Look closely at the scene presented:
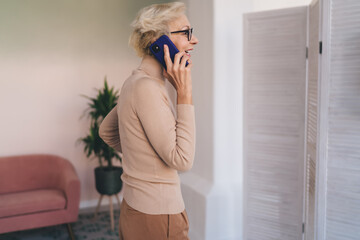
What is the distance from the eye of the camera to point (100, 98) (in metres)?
4.05

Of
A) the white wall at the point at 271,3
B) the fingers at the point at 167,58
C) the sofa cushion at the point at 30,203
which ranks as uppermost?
the white wall at the point at 271,3

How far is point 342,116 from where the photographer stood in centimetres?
211

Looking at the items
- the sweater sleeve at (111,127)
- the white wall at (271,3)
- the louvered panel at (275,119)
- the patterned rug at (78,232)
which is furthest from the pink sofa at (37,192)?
the white wall at (271,3)

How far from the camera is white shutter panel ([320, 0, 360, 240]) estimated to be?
204 cm

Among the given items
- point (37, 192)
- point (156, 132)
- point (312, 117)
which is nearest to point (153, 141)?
point (156, 132)

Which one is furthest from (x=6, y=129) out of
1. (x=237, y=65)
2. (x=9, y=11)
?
(x=237, y=65)

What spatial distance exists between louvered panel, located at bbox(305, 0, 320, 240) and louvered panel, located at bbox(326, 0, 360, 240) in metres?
0.12

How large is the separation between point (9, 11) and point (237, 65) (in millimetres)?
2554

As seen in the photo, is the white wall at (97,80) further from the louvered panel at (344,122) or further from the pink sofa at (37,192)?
the louvered panel at (344,122)

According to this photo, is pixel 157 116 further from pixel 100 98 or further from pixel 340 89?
pixel 100 98

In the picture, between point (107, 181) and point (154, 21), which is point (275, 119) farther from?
point (107, 181)

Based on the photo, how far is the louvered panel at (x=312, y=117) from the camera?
2.26 m

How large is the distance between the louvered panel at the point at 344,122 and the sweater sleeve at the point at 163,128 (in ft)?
3.99

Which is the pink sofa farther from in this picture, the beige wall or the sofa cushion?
the beige wall
